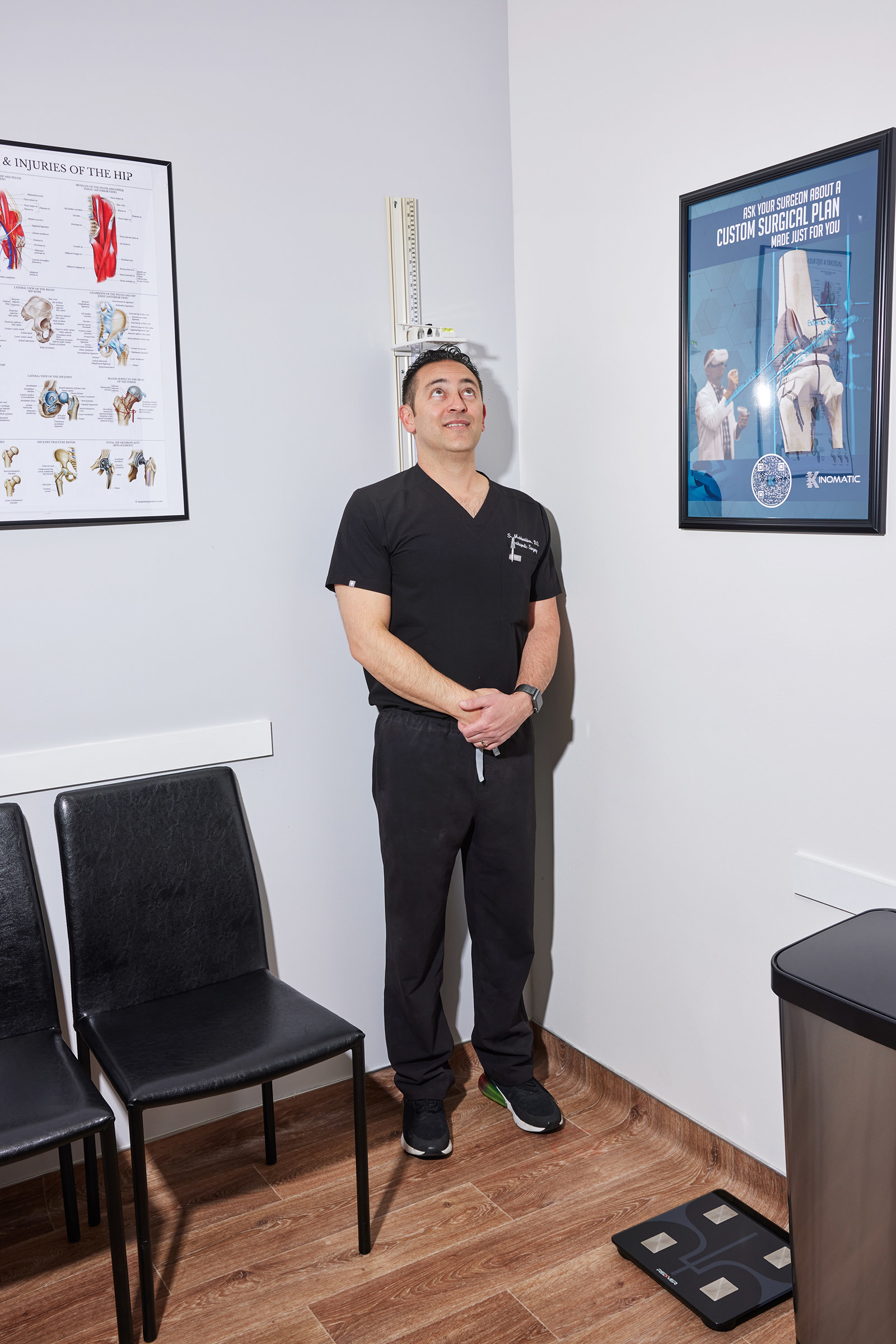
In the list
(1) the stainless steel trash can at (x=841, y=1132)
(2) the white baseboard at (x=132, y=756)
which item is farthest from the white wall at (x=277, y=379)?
(1) the stainless steel trash can at (x=841, y=1132)

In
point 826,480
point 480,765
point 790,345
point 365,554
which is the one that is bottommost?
point 480,765

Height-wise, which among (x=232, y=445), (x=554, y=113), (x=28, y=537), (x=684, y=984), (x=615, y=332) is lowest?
(x=684, y=984)

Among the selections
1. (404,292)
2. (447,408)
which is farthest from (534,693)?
(404,292)

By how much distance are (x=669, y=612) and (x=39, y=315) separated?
1.41 metres

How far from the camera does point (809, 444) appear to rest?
76.0 inches

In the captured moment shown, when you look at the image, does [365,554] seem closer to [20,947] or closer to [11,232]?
[11,232]

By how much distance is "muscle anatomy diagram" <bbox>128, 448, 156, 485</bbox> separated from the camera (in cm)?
225

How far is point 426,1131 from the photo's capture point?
237cm

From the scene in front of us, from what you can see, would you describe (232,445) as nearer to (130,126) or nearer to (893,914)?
(130,126)

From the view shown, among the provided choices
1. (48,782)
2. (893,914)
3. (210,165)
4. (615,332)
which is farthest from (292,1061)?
(210,165)

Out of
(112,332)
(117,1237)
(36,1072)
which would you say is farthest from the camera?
(112,332)

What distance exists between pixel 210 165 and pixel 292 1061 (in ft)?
5.95

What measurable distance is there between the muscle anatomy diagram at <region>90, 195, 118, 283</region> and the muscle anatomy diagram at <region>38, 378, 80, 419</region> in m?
0.24

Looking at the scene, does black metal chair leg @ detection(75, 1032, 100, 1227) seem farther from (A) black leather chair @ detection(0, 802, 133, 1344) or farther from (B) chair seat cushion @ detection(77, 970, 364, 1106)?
(B) chair seat cushion @ detection(77, 970, 364, 1106)
